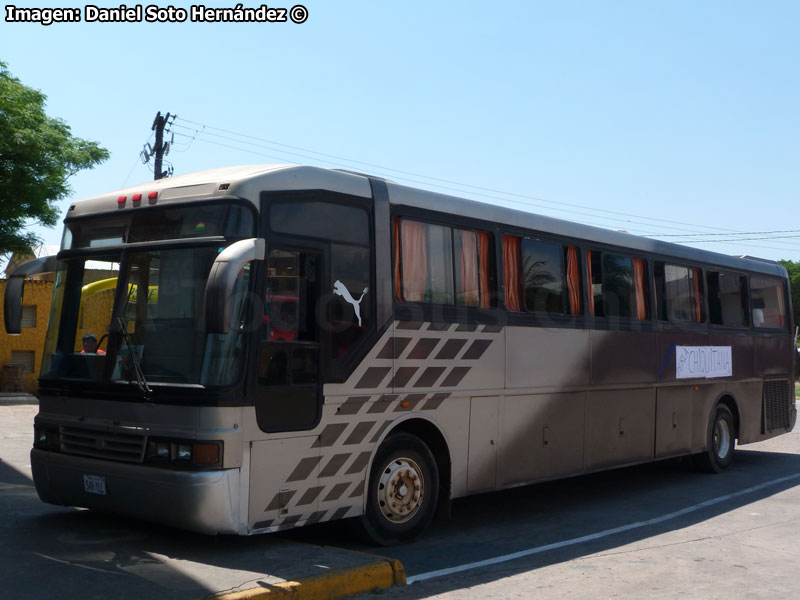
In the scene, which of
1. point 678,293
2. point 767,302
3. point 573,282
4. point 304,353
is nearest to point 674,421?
point 678,293

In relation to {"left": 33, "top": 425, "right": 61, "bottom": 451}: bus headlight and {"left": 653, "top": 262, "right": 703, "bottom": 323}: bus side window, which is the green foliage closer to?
{"left": 653, "top": 262, "right": 703, "bottom": 323}: bus side window

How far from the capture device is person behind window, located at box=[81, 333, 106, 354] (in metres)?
7.40

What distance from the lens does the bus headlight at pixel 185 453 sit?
6.55 m

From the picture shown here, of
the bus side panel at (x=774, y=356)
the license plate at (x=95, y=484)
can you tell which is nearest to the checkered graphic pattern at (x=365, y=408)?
the license plate at (x=95, y=484)

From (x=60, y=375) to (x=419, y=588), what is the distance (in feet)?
11.7

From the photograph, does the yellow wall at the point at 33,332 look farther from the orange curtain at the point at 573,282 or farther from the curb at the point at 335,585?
the curb at the point at 335,585

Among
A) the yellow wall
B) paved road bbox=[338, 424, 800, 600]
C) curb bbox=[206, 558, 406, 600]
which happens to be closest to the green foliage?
the yellow wall

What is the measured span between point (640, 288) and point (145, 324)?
7040 millimetres

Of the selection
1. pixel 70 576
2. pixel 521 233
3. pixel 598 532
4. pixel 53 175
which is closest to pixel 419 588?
pixel 70 576

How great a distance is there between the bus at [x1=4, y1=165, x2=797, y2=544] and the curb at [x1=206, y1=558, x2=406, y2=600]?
Result: 0.82 metres

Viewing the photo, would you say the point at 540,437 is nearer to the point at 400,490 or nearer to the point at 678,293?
the point at 400,490

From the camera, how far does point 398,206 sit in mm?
8250

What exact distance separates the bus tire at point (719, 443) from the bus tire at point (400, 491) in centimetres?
671

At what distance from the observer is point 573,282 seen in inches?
411
